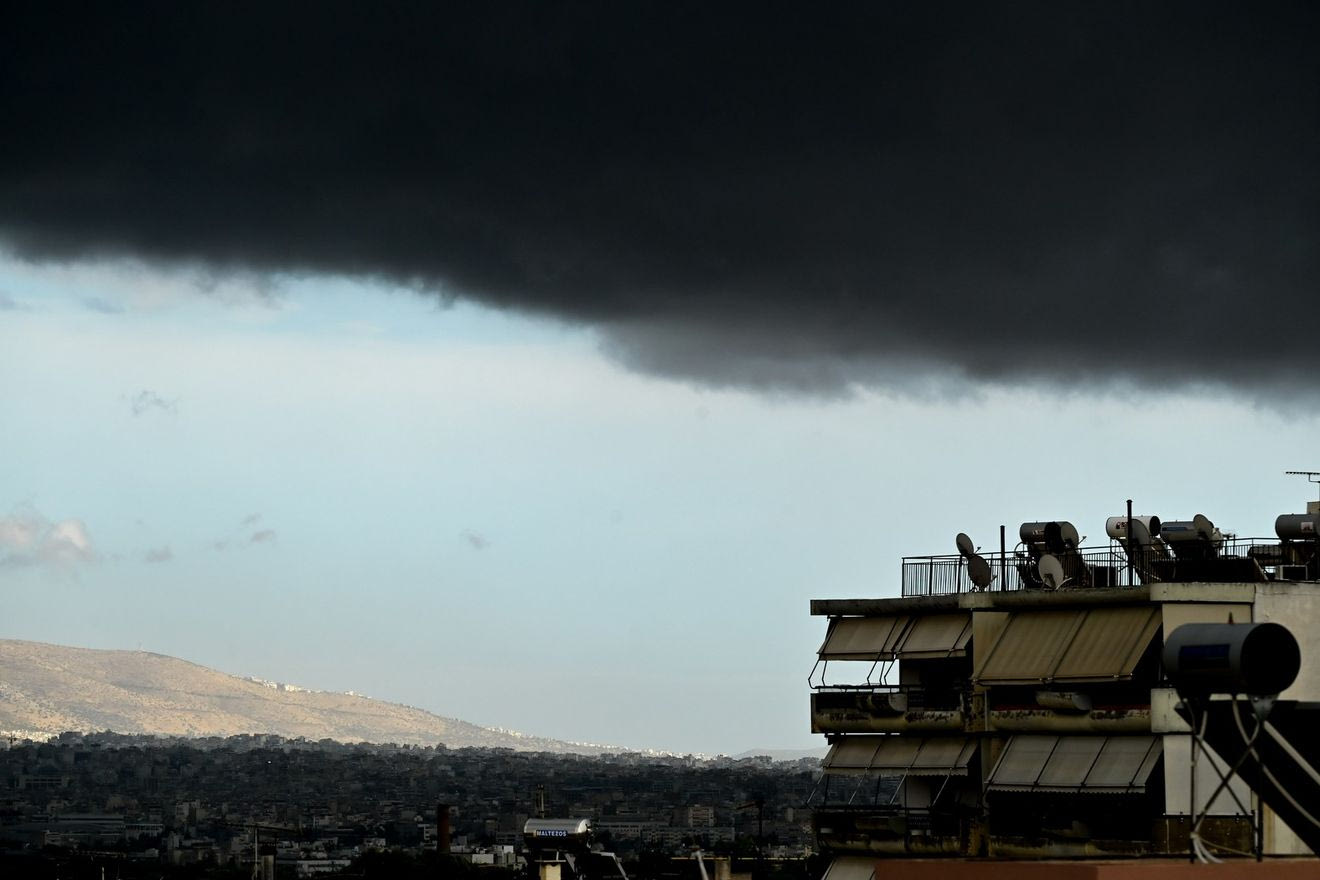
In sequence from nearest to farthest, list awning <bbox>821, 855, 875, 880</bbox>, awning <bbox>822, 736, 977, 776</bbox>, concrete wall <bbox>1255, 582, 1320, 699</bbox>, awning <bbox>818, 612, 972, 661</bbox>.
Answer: concrete wall <bbox>1255, 582, 1320, 699</bbox>
awning <bbox>821, 855, 875, 880</bbox>
awning <bbox>822, 736, 977, 776</bbox>
awning <bbox>818, 612, 972, 661</bbox>

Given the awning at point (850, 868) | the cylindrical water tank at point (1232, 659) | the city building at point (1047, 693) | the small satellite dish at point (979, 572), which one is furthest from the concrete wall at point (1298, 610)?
the cylindrical water tank at point (1232, 659)

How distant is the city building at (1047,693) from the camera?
69875 millimetres

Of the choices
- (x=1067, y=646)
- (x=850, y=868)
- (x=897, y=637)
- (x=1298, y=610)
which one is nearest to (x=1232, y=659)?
(x=1298, y=610)

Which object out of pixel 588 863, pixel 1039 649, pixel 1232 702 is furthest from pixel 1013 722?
pixel 588 863

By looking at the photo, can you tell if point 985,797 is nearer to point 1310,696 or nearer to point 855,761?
point 855,761

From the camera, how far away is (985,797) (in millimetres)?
74938

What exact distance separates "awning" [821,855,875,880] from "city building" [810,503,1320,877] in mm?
152

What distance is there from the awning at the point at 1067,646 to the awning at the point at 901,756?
2.53 metres

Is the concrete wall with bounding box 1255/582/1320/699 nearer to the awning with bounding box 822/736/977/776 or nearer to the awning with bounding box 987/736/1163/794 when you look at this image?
the awning with bounding box 987/736/1163/794

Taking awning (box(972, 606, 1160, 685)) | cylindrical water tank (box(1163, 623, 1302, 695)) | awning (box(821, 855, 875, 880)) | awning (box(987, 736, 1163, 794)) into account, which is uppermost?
awning (box(972, 606, 1160, 685))

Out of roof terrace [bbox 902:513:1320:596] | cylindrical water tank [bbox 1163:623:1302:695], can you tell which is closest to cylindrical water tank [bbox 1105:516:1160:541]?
roof terrace [bbox 902:513:1320:596]

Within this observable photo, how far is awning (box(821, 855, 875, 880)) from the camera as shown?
75.1 m

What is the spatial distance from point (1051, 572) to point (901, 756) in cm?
795

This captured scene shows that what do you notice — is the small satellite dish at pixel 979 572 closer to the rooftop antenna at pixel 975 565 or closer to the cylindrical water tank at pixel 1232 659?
the rooftop antenna at pixel 975 565
